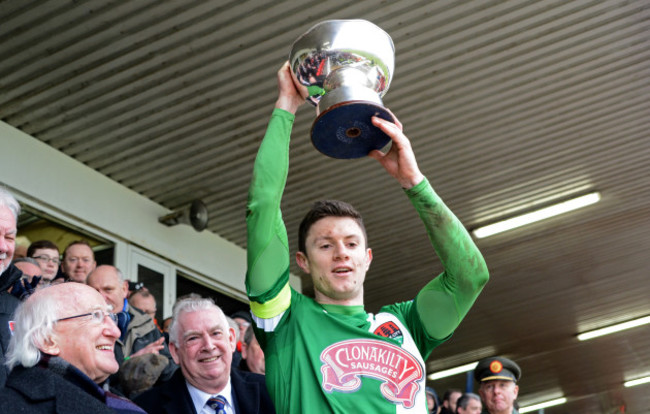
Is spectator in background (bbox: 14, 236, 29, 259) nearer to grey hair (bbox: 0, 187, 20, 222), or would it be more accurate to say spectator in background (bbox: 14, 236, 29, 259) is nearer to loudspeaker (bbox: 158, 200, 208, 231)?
loudspeaker (bbox: 158, 200, 208, 231)

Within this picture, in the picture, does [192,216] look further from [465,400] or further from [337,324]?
[337,324]

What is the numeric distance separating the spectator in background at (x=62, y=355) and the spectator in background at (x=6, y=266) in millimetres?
455

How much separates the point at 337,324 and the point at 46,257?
12.3ft

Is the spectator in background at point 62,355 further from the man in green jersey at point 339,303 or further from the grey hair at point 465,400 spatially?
the grey hair at point 465,400

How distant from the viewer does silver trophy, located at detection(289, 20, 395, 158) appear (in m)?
2.95

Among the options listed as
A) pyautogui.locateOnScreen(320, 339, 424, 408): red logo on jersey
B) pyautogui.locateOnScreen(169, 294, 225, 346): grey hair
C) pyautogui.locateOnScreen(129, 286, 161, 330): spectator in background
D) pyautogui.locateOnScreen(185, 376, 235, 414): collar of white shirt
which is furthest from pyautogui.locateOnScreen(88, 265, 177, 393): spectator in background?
pyautogui.locateOnScreen(320, 339, 424, 408): red logo on jersey

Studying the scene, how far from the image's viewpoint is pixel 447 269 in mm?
3010

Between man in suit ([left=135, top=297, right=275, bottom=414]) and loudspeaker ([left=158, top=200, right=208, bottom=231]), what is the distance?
17.3 feet

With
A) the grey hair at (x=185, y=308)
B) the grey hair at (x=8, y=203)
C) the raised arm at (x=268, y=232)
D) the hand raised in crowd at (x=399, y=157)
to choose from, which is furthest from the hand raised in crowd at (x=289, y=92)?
the grey hair at (x=185, y=308)

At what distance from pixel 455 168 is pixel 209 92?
9.98ft

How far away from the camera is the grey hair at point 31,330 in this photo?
3.03 meters

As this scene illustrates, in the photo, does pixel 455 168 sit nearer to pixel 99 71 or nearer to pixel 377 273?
pixel 377 273

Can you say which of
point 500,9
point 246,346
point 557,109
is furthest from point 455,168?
point 246,346

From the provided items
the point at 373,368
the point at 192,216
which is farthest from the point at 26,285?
the point at 192,216
